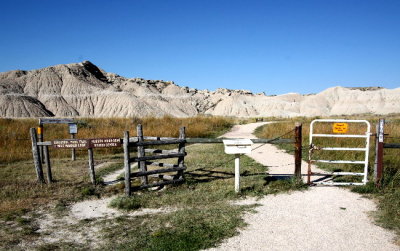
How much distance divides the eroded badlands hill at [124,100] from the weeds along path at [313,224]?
59.2 metres

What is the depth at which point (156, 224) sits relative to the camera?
5500mm

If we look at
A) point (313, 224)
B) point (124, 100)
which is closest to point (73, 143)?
point (313, 224)

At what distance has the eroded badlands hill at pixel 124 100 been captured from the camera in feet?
225

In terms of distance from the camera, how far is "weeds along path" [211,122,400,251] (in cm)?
454

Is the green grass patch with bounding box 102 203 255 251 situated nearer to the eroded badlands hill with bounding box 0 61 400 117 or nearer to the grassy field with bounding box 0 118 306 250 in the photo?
the grassy field with bounding box 0 118 306 250

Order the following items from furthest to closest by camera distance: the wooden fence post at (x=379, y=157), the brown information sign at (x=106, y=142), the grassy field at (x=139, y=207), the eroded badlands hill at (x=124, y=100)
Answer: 1. the eroded badlands hill at (x=124, y=100)
2. the brown information sign at (x=106, y=142)
3. the wooden fence post at (x=379, y=157)
4. the grassy field at (x=139, y=207)

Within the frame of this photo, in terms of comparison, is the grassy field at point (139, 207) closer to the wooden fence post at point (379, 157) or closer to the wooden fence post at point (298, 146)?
the wooden fence post at point (298, 146)

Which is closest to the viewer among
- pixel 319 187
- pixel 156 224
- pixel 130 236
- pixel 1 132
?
pixel 130 236

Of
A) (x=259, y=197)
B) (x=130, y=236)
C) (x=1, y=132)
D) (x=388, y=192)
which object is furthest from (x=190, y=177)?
(x=1, y=132)

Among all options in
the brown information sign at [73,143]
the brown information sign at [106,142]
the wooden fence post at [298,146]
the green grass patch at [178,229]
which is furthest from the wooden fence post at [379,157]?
the brown information sign at [73,143]

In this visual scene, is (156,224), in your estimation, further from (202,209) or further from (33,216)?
(33,216)

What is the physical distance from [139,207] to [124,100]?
6914 centimetres

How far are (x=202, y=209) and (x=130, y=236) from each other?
172 centimetres

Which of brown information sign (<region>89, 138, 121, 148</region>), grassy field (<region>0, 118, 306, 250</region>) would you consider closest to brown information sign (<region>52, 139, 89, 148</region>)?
brown information sign (<region>89, 138, 121, 148</region>)
